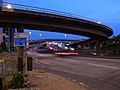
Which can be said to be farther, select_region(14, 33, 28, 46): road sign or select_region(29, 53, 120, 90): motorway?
select_region(29, 53, 120, 90): motorway

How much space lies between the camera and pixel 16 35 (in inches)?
719

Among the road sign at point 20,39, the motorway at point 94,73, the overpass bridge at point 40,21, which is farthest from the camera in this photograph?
the overpass bridge at point 40,21

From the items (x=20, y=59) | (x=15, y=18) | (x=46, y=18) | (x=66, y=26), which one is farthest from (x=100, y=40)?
(x=20, y=59)

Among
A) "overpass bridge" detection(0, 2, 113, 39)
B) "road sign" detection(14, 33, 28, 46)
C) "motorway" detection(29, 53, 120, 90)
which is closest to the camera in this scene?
"road sign" detection(14, 33, 28, 46)

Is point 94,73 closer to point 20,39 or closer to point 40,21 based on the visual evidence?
point 20,39

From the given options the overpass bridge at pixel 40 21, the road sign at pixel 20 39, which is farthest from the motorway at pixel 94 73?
the overpass bridge at pixel 40 21

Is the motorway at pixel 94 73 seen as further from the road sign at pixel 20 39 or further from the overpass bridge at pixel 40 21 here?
the overpass bridge at pixel 40 21

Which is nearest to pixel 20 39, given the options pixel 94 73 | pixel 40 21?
pixel 94 73

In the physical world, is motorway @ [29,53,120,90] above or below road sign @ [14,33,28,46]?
below

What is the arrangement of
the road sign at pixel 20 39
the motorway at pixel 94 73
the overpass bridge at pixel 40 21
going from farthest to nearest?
the overpass bridge at pixel 40 21, the motorway at pixel 94 73, the road sign at pixel 20 39

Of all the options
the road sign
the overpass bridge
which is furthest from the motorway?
the overpass bridge

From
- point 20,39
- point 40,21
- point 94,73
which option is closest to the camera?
point 20,39

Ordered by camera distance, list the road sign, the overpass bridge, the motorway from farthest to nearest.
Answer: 1. the overpass bridge
2. the motorway
3. the road sign

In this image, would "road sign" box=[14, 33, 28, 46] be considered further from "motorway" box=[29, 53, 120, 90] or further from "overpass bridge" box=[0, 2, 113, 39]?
"overpass bridge" box=[0, 2, 113, 39]
